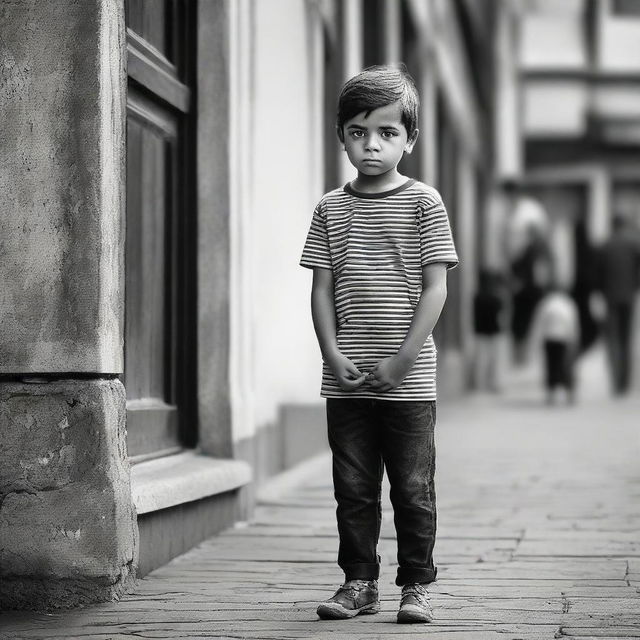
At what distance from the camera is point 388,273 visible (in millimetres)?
3838

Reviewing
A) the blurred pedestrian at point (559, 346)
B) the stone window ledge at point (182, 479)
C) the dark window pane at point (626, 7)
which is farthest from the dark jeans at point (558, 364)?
the dark window pane at point (626, 7)

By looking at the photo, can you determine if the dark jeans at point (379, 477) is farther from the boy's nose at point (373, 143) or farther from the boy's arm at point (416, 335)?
the boy's nose at point (373, 143)

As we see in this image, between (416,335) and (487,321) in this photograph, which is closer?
(416,335)

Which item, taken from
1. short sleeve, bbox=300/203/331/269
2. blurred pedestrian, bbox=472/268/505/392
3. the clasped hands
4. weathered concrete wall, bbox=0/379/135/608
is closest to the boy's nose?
short sleeve, bbox=300/203/331/269

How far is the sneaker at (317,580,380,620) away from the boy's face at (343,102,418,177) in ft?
3.69

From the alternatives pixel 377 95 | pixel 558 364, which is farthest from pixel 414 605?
pixel 558 364

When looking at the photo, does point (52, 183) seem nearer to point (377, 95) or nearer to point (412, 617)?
point (377, 95)

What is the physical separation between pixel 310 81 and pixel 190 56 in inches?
111

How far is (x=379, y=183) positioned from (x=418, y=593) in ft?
3.64

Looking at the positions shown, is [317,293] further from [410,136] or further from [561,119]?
[561,119]

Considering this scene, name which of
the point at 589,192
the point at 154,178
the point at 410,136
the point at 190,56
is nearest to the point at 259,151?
the point at 190,56

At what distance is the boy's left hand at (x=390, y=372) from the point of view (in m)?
3.75

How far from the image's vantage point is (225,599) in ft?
13.7

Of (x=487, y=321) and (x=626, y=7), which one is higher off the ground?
(x=626, y=7)
